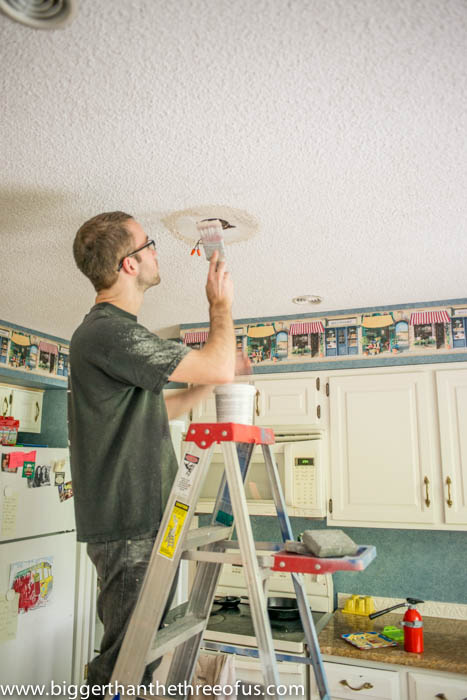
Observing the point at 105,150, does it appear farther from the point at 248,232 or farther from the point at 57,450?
the point at 57,450

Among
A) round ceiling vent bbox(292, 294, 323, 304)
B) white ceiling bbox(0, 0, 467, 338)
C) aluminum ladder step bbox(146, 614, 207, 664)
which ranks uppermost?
white ceiling bbox(0, 0, 467, 338)

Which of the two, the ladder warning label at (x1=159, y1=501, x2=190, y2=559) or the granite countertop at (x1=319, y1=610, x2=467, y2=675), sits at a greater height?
the ladder warning label at (x1=159, y1=501, x2=190, y2=559)

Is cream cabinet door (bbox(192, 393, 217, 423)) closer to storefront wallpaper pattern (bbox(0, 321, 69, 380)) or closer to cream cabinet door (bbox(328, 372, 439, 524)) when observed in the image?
cream cabinet door (bbox(328, 372, 439, 524))

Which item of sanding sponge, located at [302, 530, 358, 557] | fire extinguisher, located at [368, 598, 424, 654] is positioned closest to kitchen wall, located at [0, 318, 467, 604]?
fire extinguisher, located at [368, 598, 424, 654]

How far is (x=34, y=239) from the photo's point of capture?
217cm

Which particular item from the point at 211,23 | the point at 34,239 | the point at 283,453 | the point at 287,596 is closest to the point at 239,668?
the point at 287,596

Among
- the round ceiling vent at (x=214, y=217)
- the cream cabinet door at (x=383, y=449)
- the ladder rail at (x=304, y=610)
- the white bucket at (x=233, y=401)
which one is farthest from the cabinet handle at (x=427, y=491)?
the white bucket at (x=233, y=401)

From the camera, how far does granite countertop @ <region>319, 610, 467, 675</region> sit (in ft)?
8.07

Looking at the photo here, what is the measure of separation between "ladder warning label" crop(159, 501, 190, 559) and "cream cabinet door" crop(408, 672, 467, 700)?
1.87 metres

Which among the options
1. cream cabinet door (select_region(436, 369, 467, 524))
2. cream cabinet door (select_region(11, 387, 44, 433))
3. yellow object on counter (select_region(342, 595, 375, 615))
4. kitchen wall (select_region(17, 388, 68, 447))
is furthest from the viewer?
kitchen wall (select_region(17, 388, 68, 447))

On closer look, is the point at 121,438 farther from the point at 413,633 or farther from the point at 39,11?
the point at 413,633

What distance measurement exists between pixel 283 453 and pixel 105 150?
2.03 meters

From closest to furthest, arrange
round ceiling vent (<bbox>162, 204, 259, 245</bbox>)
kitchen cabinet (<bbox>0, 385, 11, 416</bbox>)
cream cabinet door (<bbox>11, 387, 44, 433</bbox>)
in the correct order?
round ceiling vent (<bbox>162, 204, 259, 245</bbox>) < kitchen cabinet (<bbox>0, 385, 11, 416</bbox>) < cream cabinet door (<bbox>11, 387, 44, 433</bbox>)

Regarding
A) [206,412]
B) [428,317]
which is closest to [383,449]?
[428,317]
